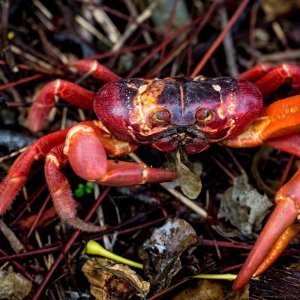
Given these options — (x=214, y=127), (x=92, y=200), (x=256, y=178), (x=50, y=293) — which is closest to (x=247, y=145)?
(x=256, y=178)

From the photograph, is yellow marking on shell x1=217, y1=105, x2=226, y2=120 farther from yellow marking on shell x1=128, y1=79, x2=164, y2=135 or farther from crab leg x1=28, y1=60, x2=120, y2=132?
crab leg x1=28, y1=60, x2=120, y2=132

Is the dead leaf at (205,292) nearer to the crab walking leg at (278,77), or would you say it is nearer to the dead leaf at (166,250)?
the dead leaf at (166,250)

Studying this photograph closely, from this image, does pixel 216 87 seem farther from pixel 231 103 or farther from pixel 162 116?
pixel 162 116

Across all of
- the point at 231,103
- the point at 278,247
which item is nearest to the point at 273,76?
the point at 231,103

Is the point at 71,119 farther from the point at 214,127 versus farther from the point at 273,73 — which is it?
the point at 273,73

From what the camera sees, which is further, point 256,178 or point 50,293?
point 256,178

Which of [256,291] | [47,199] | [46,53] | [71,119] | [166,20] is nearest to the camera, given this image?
[256,291]

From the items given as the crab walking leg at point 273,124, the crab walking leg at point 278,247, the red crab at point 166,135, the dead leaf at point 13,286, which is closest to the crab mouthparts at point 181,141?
the red crab at point 166,135
